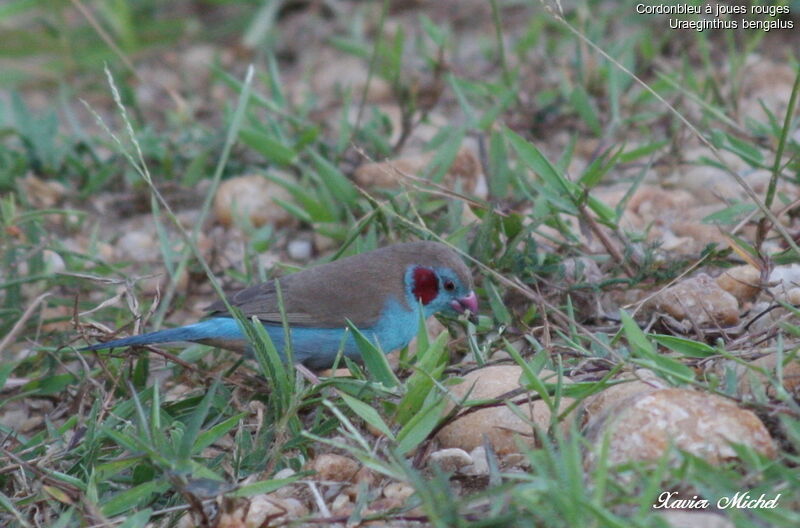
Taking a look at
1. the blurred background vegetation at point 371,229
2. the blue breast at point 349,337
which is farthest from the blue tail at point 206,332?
the blue breast at point 349,337

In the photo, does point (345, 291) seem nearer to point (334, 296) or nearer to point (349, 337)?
point (334, 296)

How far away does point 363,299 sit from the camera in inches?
153

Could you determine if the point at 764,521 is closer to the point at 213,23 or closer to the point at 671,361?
the point at 671,361

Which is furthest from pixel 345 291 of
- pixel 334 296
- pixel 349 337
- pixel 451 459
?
pixel 451 459

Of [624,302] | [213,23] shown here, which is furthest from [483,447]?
[213,23]

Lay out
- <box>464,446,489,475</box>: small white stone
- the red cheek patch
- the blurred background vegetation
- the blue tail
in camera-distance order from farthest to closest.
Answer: the red cheek patch → the blue tail → <box>464,446,489,475</box>: small white stone → the blurred background vegetation

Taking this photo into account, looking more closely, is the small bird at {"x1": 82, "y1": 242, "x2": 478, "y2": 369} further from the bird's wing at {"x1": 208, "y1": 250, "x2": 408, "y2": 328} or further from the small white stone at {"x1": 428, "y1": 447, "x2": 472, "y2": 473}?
the small white stone at {"x1": 428, "y1": 447, "x2": 472, "y2": 473}

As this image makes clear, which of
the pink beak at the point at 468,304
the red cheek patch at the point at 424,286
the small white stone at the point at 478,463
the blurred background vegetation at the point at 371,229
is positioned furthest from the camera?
the red cheek patch at the point at 424,286

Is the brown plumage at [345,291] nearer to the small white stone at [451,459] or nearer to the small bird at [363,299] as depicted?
the small bird at [363,299]

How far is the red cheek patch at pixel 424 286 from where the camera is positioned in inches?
154

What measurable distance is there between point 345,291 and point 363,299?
76mm

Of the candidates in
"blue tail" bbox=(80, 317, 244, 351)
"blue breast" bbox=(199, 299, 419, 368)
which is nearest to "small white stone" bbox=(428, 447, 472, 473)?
"blue breast" bbox=(199, 299, 419, 368)

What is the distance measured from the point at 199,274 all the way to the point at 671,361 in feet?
7.59

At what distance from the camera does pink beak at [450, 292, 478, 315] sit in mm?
3801
